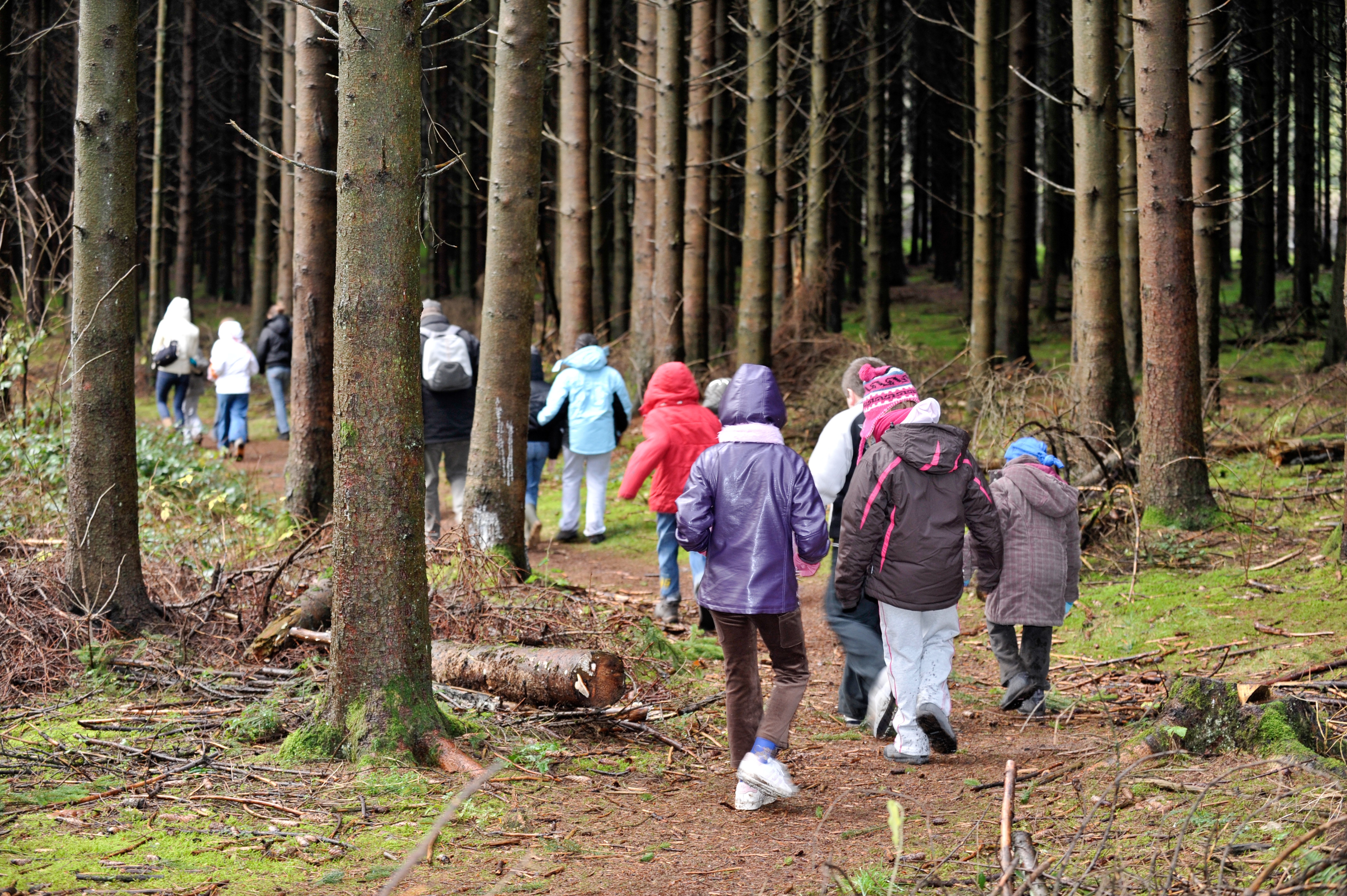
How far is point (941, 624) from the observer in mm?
5805

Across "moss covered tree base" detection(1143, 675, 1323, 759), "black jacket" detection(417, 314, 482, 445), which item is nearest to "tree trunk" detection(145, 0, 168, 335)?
"black jacket" detection(417, 314, 482, 445)

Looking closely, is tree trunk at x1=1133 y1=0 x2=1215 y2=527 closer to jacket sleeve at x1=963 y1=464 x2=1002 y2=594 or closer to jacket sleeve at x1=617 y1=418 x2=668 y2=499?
jacket sleeve at x1=617 y1=418 x2=668 y2=499

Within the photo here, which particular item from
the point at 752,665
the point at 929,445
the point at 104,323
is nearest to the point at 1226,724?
the point at 929,445

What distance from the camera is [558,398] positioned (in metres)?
11.1

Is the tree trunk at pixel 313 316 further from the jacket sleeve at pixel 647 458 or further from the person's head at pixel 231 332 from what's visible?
the person's head at pixel 231 332

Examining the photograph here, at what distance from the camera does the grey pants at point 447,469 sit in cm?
1073

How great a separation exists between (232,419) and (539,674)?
11809mm

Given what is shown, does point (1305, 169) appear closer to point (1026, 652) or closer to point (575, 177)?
point (575, 177)

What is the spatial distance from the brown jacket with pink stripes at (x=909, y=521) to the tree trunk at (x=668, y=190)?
9.55 meters

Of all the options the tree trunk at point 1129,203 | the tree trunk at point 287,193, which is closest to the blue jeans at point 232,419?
the tree trunk at point 287,193

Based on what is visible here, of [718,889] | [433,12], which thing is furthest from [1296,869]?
[433,12]

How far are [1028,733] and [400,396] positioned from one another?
12.2ft

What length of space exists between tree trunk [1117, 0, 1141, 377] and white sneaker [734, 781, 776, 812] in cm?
1012

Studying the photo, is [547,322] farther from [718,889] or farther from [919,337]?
[718,889]
